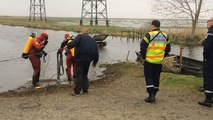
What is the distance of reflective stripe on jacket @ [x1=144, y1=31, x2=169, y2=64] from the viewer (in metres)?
8.16

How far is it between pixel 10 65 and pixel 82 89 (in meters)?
10.0

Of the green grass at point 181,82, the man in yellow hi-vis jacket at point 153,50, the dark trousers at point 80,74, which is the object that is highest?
the man in yellow hi-vis jacket at point 153,50

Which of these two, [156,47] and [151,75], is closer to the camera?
[156,47]

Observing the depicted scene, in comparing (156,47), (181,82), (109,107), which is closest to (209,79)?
(156,47)

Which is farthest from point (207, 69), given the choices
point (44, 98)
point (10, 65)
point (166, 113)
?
point (10, 65)

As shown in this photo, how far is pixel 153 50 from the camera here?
825 cm

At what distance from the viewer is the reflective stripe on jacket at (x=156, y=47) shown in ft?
26.8

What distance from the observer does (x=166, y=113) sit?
7555 millimetres

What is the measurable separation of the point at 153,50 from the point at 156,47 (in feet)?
0.36

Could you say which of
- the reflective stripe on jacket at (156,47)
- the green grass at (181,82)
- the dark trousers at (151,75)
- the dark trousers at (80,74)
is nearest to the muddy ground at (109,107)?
the dark trousers at (80,74)

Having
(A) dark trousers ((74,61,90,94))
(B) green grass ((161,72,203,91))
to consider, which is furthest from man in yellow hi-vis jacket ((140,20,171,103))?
(B) green grass ((161,72,203,91))

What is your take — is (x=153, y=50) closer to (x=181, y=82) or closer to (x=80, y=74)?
(x=80, y=74)

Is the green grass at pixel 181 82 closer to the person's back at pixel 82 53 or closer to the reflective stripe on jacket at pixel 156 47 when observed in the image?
the reflective stripe on jacket at pixel 156 47

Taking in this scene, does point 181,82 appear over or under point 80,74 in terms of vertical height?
under
